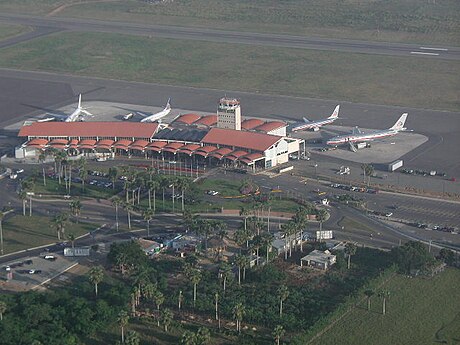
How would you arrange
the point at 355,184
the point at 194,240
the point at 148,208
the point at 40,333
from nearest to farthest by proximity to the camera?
the point at 40,333 < the point at 194,240 < the point at 148,208 < the point at 355,184

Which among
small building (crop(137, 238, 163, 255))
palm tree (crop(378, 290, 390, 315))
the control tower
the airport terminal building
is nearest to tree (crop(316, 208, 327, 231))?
small building (crop(137, 238, 163, 255))

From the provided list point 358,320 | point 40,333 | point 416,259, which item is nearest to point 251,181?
point 416,259

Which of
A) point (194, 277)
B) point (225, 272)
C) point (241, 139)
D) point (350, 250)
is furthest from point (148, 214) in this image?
point (241, 139)

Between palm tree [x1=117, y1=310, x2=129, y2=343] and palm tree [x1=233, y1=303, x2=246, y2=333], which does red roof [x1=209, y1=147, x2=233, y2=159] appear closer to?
palm tree [x1=233, y1=303, x2=246, y2=333]

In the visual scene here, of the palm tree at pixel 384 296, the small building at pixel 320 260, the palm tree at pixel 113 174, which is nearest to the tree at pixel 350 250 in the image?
the small building at pixel 320 260

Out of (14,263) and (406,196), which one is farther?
(406,196)

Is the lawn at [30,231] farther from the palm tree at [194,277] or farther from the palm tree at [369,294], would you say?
the palm tree at [369,294]

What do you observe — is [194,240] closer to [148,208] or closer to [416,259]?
[148,208]
